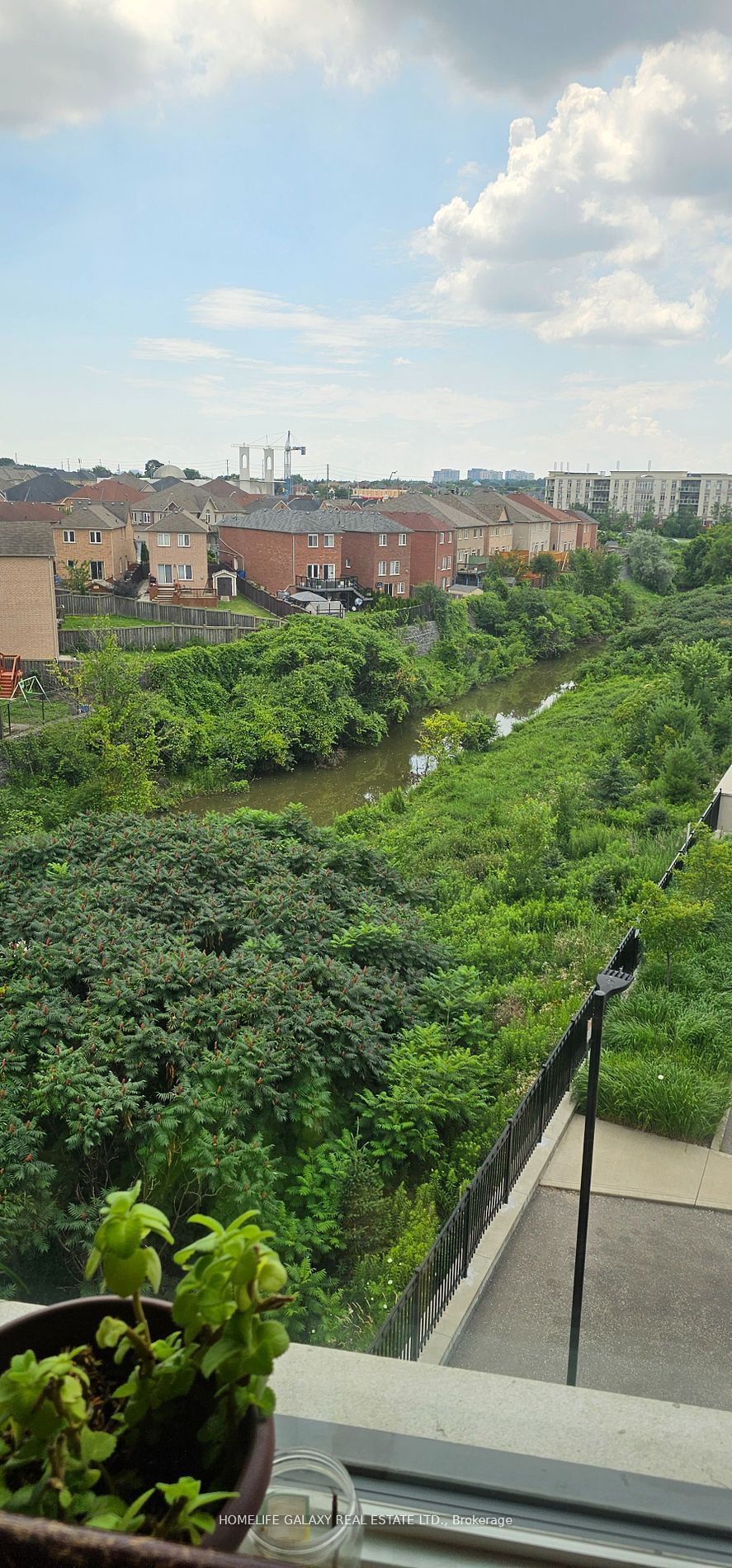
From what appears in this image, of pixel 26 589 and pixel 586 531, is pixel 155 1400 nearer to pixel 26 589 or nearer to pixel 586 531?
pixel 26 589

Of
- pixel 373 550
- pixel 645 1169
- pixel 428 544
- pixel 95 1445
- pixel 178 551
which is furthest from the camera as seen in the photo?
pixel 428 544

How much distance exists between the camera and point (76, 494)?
1433 inches

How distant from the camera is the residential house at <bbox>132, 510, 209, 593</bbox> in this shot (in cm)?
2806

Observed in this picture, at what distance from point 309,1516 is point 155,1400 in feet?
0.75

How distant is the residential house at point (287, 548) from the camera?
30266 mm

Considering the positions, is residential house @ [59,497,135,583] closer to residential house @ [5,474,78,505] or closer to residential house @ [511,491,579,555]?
residential house @ [5,474,78,505]

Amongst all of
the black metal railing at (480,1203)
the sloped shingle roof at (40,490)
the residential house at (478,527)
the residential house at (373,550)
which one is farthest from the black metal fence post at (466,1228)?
the sloped shingle roof at (40,490)

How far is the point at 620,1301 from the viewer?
3.20 meters

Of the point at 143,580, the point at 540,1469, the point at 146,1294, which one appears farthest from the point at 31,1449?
the point at 143,580

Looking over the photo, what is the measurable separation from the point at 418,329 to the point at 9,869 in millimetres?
4356

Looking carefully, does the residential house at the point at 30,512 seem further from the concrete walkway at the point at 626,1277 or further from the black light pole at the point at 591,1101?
the black light pole at the point at 591,1101

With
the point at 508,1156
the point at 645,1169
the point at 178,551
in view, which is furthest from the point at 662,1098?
the point at 178,551

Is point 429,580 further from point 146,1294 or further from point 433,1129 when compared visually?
point 146,1294

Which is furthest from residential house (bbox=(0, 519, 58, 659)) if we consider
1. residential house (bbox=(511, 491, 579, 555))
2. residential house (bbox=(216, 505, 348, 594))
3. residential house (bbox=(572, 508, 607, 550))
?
residential house (bbox=(572, 508, 607, 550))
